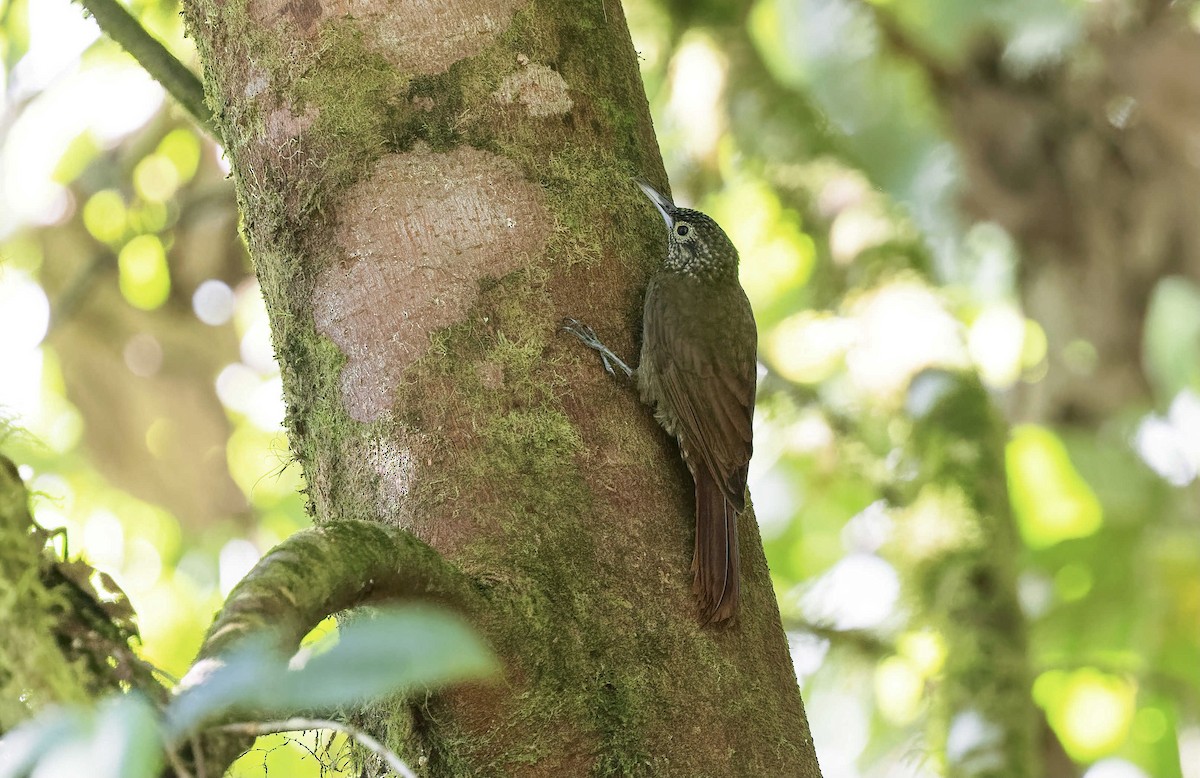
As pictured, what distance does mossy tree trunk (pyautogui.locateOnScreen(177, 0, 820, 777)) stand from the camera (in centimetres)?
177

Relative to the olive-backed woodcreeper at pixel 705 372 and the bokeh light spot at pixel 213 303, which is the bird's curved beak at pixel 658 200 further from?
the bokeh light spot at pixel 213 303

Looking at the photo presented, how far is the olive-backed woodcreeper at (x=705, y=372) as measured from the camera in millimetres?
1961

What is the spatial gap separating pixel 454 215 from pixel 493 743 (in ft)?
2.69

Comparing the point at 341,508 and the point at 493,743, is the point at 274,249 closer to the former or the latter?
the point at 341,508

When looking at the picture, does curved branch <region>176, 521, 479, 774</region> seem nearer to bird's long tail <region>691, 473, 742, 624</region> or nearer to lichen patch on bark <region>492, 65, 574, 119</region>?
bird's long tail <region>691, 473, 742, 624</region>

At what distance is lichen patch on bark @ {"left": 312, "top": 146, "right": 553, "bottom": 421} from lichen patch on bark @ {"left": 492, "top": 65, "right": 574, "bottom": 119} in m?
0.14

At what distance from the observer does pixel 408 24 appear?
2.09 m

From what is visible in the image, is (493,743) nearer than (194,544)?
A: Yes

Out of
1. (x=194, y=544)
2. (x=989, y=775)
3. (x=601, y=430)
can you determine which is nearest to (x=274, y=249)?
(x=601, y=430)

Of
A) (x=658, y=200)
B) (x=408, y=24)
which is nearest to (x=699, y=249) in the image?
(x=658, y=200)

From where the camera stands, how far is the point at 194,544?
18.8ft

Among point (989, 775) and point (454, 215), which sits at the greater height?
point (454, 215)

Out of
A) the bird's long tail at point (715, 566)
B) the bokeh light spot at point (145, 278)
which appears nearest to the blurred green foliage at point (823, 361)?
the bokeh light spot at point (145, 278)

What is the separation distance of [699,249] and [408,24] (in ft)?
4.13
